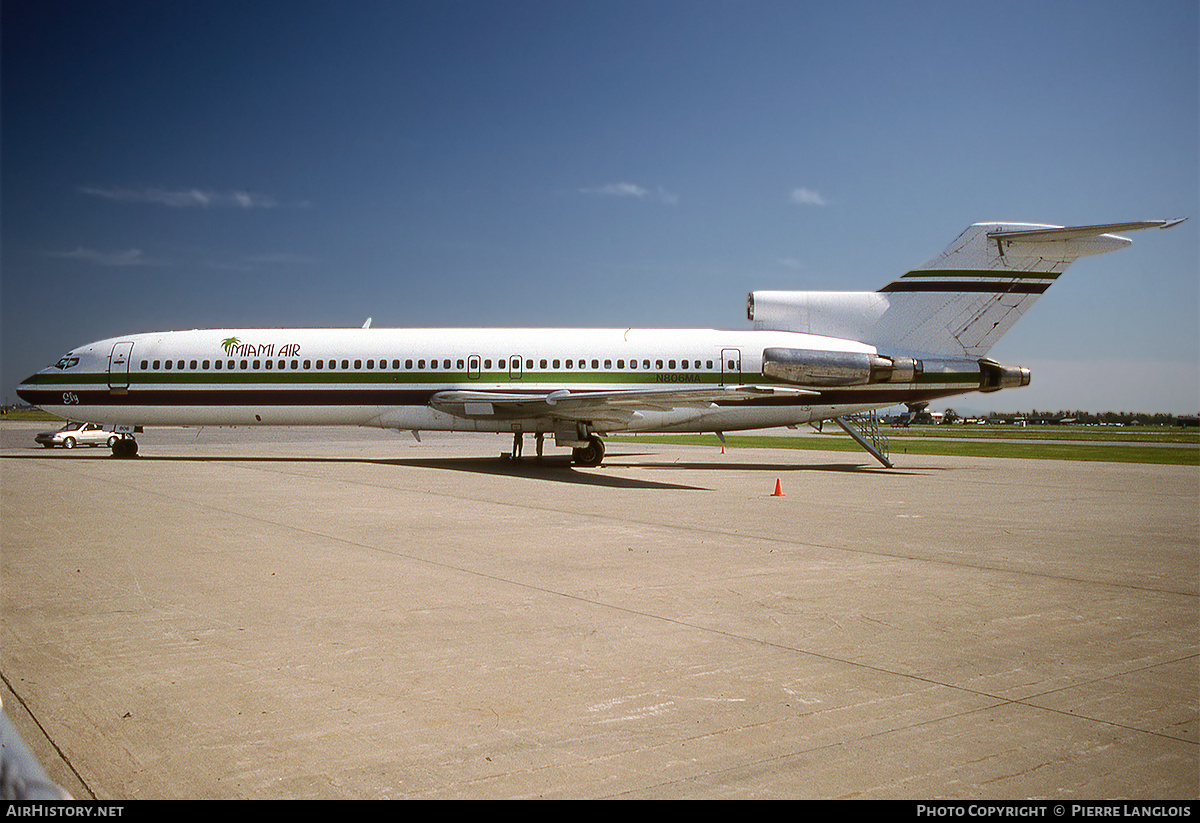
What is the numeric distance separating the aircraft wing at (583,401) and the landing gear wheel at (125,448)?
988 cm

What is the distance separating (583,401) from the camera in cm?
1992

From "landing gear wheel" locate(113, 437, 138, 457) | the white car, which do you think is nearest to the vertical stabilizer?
"landing gear wheel" locate(113, 437, 138, 457)

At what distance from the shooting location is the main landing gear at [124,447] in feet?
80.4

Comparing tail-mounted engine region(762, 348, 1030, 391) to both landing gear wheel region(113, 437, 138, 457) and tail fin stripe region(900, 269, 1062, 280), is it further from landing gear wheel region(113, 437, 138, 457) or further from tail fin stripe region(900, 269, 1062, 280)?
landing gear wheel region(113, 437, 138, 457)

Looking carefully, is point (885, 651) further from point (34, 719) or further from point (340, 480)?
point (340, 480)

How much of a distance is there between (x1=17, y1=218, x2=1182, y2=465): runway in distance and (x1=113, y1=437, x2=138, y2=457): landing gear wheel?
0.64 m

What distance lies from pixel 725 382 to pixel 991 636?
17225 millimetres

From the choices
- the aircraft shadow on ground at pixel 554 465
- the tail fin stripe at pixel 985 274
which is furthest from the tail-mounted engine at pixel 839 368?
the aircraft shadow on ground at pixel 554 465

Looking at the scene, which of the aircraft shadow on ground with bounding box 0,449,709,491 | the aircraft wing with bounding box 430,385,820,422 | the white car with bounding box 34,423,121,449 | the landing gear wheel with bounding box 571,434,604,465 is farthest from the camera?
the white car with bounding box 34,423,121,449

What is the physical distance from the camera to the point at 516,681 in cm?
486

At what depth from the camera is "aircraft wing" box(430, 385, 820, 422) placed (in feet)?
59.8

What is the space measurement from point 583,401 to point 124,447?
15138mm

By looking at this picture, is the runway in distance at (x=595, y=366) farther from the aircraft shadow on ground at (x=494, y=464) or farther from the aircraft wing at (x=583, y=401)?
the aircraft shadow on ground at (x=494, y=464)

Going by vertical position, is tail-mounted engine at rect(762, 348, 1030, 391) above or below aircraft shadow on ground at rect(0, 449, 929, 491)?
above
